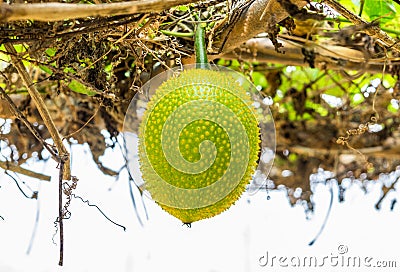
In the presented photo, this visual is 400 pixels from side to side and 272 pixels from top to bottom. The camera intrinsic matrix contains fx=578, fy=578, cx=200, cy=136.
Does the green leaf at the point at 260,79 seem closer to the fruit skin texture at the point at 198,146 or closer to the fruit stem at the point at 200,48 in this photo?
the fruit stem at the point at 200,48

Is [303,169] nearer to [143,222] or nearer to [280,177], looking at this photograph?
[280,177]

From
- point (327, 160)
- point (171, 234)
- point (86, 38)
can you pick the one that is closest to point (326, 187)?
point (327, 160)

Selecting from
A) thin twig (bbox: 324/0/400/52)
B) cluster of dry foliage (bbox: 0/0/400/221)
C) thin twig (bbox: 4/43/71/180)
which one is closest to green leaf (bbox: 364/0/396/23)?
cluster of dry foliage (bbox: 0/0/400/221)

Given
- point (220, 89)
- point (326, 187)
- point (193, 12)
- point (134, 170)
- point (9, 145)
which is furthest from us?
point (326, 187)

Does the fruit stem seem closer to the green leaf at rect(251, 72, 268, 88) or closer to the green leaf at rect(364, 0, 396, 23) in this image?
the green leaf at rect(364, 0, 396, 23)

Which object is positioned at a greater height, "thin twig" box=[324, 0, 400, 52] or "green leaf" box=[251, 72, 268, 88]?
"green leaf" box=[251, 72, 268, 88]

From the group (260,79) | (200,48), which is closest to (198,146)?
(200,48)

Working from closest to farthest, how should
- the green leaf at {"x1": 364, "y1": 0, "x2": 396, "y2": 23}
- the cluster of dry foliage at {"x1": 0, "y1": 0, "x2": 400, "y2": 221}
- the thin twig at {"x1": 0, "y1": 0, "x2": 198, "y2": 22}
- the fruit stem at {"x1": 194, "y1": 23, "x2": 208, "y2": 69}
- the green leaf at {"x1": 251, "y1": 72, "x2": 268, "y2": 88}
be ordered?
the thin twig at {"x1": 0, "y1": 0, "x2": 198, "y2": 22} → the cluster of dry foliage at {"x1": 0, "y1": 0, "x2": 400, "y2": 221} → the fruit stem at {"x1": 194, "y1": 23, "x2": 208, "y2": 69} → the green leaf at {"x1": 364, "y1": 0, "x2": 396, "y2": 23} → the green leaf at {"x1": 251, "y1": 72, "x2": 268, "y2": 88}

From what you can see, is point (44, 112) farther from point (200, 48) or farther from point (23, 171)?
point (23, 171)
